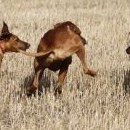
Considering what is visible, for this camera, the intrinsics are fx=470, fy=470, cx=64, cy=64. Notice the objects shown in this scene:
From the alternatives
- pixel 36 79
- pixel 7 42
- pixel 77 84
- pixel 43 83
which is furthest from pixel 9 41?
pixel 77 84

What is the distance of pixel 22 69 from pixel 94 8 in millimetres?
7275

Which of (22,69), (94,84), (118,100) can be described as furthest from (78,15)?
(118,100)

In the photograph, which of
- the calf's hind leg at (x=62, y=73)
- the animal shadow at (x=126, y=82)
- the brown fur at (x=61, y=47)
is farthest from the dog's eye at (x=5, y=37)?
the animal shadow at (x=126, y=82)

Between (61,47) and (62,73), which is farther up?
(61,47)

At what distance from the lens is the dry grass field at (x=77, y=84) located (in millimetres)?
5383

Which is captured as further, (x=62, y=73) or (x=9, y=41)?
(x=62, y=73)

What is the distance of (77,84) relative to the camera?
733cm

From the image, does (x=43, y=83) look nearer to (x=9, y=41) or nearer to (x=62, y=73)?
(x=62, y=73)

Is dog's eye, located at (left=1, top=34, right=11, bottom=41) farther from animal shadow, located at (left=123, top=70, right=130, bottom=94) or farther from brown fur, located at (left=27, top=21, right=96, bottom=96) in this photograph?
animal shadow, located at (left=123, top=70, right=130, bottom=94)

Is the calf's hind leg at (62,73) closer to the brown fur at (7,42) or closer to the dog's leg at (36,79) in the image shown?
the dog's leg at (36,79)

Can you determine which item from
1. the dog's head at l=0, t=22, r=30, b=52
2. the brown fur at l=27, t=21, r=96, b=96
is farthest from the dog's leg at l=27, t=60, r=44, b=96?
the dog's head at l=0, t=22, r=30, b=52

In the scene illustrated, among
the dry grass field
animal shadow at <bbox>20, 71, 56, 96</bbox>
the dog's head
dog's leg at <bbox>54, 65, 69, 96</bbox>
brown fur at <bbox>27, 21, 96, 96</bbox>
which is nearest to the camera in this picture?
the dry grass field

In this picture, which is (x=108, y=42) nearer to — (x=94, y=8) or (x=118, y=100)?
(x=118, y=100)

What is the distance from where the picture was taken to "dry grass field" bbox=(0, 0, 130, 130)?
5383 millimetres
